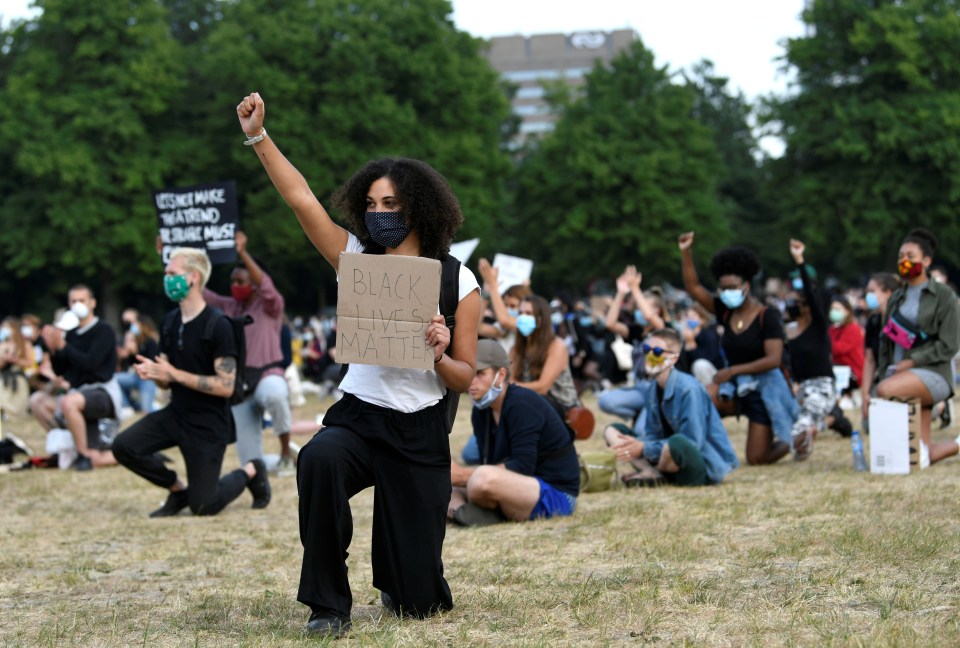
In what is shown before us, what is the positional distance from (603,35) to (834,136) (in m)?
87.8

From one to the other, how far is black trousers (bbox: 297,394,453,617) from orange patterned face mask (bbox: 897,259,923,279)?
582cm

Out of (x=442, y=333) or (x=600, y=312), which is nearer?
(x=442, y=333)

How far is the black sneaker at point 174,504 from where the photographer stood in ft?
33.6

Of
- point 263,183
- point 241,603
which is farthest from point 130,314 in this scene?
point 263,183

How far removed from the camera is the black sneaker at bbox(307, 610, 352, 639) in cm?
531

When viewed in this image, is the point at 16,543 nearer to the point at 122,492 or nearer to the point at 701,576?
the point at 122,492

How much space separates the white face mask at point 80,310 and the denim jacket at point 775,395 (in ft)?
21.3

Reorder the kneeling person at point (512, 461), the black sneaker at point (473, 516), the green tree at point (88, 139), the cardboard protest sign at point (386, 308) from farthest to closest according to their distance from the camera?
the green tree at point (88, 139)
the black sneaker at point (473, 516)
the kneeling person at point (512, 461)
the cardboard protest sign at point (386, 308)

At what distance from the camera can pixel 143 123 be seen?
156 feet

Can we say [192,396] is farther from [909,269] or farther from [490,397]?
[909,269]

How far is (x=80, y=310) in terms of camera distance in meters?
13.6

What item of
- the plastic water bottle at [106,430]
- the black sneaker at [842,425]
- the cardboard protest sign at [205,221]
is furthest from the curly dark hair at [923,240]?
the plastic water bottle at [106,430]

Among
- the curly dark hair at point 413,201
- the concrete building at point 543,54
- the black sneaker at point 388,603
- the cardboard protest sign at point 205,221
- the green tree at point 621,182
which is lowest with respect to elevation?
the black sneaker at point 388,603

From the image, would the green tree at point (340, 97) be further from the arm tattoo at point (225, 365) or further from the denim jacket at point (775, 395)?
the arm tattoo at point (225, 365)
